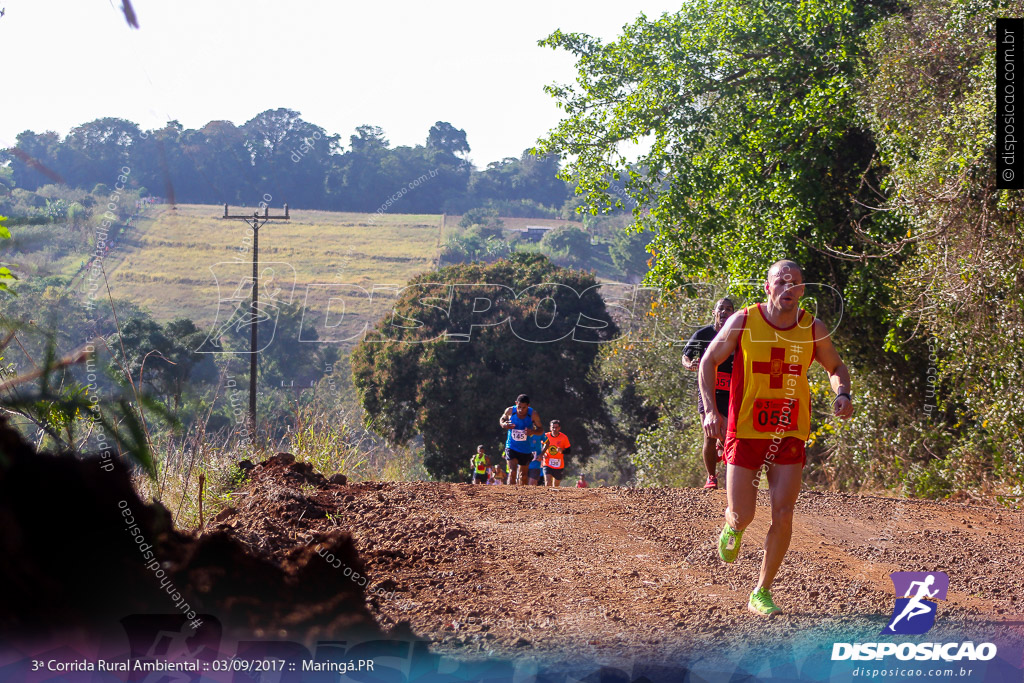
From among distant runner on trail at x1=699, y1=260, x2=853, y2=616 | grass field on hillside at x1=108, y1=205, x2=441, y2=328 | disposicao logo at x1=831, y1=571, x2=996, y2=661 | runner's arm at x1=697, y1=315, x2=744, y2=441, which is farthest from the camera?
grass field on hillside at x1=108, y1=205, x2=441, y2=328

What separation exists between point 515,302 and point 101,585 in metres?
27.7

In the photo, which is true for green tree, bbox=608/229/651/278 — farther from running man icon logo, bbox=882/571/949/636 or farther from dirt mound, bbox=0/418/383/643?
dirt mound, bbox=0/418/383/643

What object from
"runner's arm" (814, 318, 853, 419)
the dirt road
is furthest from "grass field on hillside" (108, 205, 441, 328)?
"runner's arm" (814, 318, 853, 419)

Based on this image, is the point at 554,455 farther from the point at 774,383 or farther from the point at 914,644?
the point at 914,644

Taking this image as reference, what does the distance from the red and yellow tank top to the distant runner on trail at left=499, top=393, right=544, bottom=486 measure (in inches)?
280

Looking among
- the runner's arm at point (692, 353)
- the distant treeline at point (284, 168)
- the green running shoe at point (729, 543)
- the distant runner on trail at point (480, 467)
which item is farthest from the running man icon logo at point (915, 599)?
the distant runner on trail at point (480, 467)

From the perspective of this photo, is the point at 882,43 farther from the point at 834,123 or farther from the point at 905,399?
the point at 905,399

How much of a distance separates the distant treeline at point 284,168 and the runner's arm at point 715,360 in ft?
9.84

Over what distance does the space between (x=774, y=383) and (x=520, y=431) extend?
7.45 meters

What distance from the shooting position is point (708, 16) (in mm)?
13898

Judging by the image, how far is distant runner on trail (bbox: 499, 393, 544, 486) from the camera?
12070 millimetres

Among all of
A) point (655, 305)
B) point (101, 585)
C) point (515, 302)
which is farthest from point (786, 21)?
point (515, 302)

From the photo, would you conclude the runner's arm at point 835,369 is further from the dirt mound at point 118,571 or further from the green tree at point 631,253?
the green tree at point 631,253

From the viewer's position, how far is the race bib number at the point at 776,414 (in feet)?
15.8
